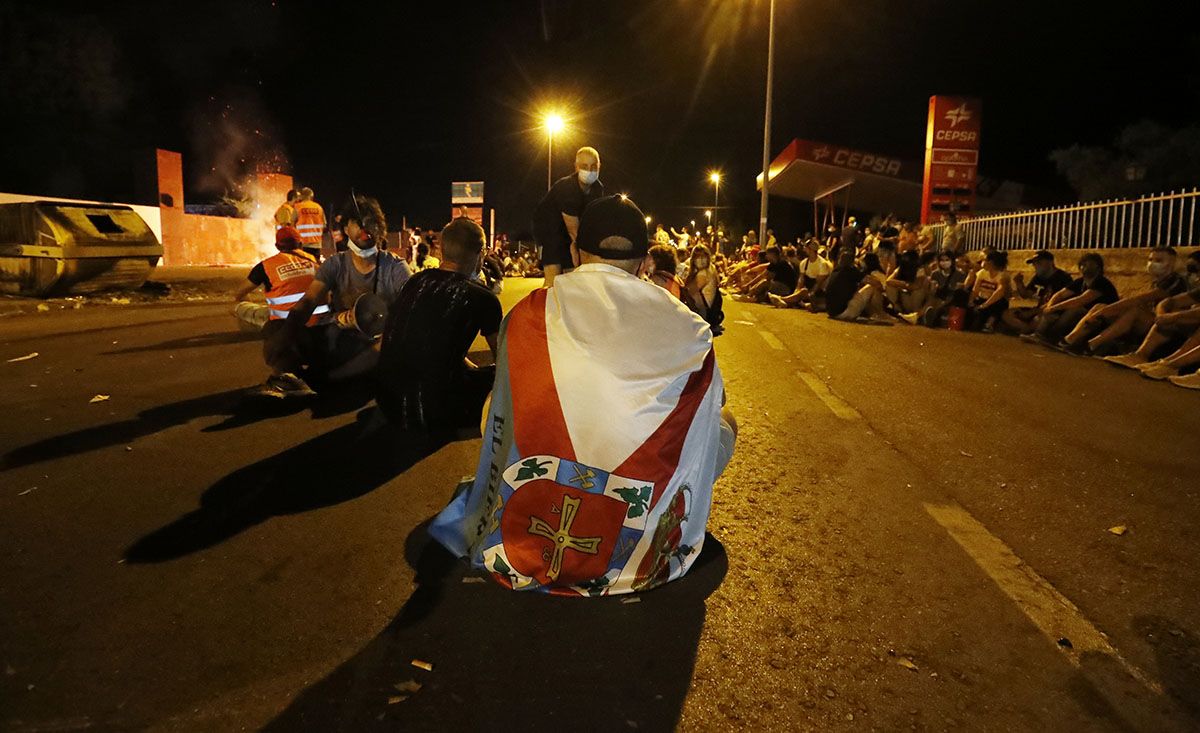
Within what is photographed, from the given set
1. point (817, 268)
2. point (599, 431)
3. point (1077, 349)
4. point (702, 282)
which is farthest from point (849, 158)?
point (599, 431)

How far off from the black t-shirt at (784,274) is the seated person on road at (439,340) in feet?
45.2

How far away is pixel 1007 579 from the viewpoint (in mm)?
3404

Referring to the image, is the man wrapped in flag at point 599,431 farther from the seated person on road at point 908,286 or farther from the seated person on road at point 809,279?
the seated person on road at point 809,279

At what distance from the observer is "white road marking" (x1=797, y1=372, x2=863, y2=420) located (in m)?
6.50

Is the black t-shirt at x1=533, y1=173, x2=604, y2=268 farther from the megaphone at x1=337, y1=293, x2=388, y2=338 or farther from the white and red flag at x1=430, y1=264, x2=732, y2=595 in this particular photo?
the white and red flag at x1=430, y1=264, x2=732, y2=595

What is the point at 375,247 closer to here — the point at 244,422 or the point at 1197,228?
the point at 244,422

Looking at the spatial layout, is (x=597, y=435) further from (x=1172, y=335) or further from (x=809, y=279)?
(x=809, y=279)

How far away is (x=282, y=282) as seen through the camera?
6918 mm

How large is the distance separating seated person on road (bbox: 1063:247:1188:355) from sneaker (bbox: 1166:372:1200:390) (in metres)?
1.62

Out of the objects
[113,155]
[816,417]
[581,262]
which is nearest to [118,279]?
[816,417]

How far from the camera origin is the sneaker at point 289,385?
6270 mm

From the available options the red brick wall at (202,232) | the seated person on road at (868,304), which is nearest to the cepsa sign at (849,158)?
the seated person on road at (868,304)

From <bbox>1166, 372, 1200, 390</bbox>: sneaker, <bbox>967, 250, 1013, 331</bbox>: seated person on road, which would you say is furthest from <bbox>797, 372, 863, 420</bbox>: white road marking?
<bbox>967, 250, 1013, 331</bbox>: seated person on road

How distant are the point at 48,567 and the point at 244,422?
259 centimetres
